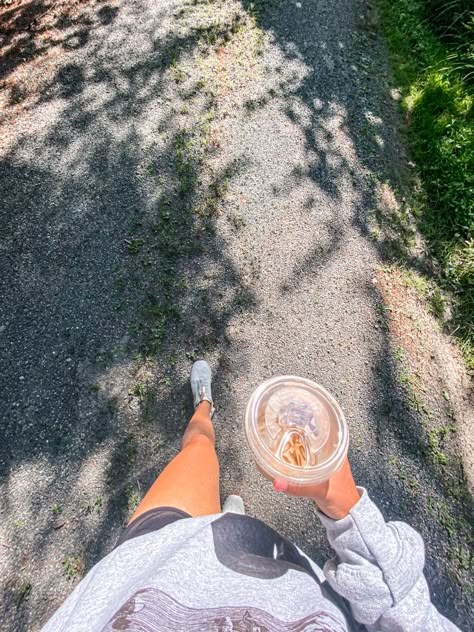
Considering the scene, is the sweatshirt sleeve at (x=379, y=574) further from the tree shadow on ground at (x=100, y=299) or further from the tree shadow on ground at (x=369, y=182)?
the tree shadow on ground at (x=100, y=299)

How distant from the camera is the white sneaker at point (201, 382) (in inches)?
103

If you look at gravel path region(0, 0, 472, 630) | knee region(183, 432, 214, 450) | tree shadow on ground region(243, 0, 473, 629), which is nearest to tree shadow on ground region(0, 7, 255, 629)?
gravel path region(0, 0, 472, 630)

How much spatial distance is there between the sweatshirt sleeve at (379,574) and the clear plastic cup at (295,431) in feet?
0.59

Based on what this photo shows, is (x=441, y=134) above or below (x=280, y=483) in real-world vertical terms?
below

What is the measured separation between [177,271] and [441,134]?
2.80 metres

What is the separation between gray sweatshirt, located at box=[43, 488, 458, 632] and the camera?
980 mm

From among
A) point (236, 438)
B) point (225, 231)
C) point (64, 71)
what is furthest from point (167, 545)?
point (64, 71)

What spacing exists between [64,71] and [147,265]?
6.83ft

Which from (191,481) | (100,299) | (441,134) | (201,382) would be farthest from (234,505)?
(441,134)

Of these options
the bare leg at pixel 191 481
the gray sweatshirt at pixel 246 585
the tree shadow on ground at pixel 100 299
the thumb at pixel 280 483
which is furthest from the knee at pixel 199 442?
the thumb at pixel 280 483

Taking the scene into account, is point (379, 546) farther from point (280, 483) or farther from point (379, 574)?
point (280, 483)

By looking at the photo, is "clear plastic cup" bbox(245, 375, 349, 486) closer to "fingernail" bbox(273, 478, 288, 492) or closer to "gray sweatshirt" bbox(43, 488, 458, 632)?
"fingernail" bbox(273, 478, 288, 492)

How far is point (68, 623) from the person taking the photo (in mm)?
1009

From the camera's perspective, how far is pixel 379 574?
1.22m
